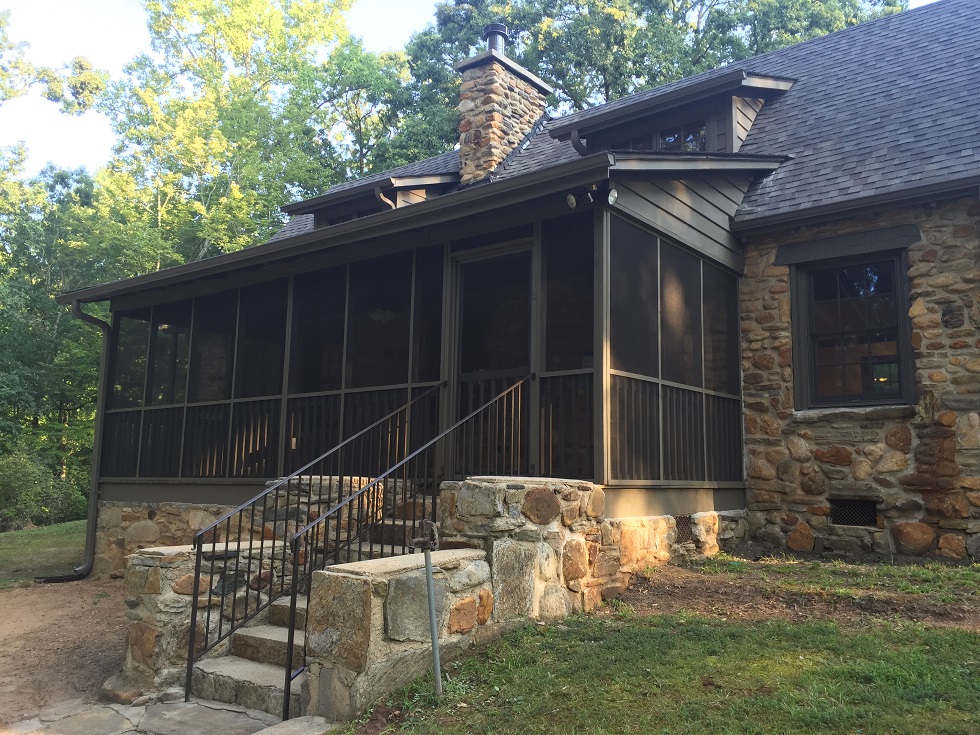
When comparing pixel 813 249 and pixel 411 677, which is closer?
pixel 411 677

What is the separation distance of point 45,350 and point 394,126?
1191 cm

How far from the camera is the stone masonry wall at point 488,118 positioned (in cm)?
1166

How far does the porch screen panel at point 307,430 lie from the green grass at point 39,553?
12.6ft

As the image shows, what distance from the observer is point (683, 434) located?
7367 millimetres

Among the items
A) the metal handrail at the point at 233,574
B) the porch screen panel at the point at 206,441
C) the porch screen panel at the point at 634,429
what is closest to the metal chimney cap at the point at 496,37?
the porch screen panel at the point at 206,441

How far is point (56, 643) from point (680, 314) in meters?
6.25

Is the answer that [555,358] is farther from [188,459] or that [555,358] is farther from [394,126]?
[394,126]

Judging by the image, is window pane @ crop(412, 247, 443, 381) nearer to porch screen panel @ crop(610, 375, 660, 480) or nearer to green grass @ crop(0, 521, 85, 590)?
porch screen panel @ crop(610, 375, 660, 480)

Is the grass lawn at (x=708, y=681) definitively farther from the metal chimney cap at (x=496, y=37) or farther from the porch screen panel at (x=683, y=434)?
the metal chimney cap at (x=496, y=37)

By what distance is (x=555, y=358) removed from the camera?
1023 cm

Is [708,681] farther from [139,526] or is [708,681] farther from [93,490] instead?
[93,490]

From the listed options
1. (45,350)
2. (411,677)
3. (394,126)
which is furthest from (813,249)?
(45,350)

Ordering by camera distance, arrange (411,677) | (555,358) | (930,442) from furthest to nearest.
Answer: (555,358) < (930,442) < (411,677)

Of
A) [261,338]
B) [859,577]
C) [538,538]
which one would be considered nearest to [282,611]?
[538,538]
